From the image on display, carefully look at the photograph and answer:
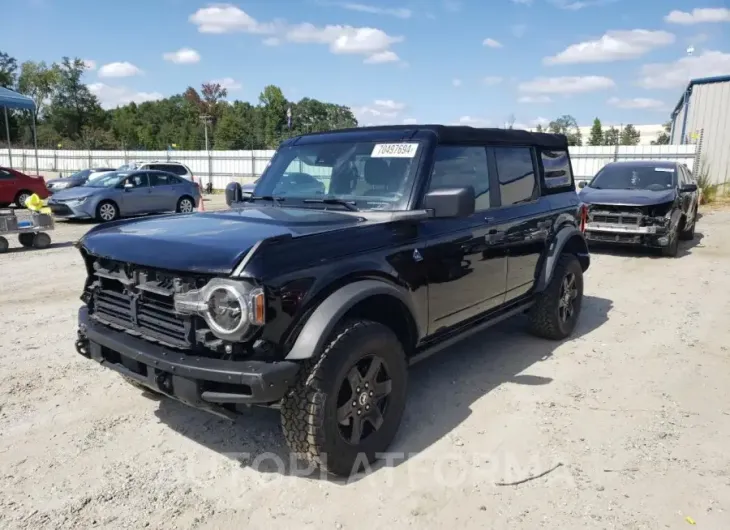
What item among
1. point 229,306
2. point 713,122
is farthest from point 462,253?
point 713,122

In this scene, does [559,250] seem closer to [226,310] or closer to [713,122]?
[226,310]

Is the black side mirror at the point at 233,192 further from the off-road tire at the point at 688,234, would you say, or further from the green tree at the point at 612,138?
the green tree at the point at 612,138

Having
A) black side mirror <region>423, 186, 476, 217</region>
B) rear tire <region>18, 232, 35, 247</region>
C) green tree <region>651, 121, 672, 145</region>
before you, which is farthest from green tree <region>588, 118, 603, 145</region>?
black side mirror <region>423, 186, 476, 217</region>

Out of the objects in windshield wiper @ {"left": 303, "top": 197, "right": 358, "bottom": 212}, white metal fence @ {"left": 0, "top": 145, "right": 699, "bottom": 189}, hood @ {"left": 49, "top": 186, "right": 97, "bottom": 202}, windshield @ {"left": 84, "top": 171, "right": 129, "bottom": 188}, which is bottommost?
hood @ {"left": 49, "top": 186, "right": 97, "bottom": 202}

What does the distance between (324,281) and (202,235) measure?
0.76 metres

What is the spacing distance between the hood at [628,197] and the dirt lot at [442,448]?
15.8ft

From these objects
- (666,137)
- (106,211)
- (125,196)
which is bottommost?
(106,211)

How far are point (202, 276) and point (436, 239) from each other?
164cm

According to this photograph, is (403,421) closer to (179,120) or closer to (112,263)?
(112,263)

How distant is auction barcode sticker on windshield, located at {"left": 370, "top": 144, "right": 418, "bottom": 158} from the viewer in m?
3.85

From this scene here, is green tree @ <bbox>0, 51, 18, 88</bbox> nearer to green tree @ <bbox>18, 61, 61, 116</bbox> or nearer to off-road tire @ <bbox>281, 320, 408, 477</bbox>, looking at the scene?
green tree @ <bbox>18, 61, 61, 116</bbox>

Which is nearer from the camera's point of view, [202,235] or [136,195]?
[202,235]

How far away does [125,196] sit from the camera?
52.9ft

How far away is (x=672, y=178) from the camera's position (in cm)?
1095
